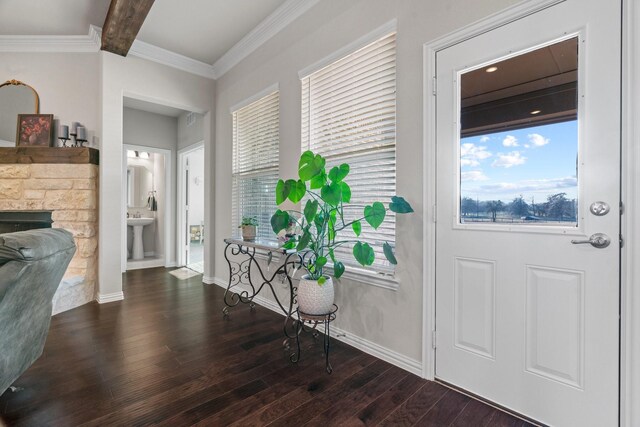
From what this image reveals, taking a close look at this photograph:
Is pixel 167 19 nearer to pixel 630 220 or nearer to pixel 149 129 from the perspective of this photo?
pixel 149 129

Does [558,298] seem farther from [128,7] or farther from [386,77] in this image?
[128,7]

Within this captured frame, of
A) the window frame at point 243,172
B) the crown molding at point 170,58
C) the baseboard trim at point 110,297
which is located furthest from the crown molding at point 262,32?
the baseboard trim at point 110,297

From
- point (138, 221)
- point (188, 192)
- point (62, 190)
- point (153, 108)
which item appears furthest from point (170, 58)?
point (138, 221)

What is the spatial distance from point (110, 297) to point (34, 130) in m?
2.12

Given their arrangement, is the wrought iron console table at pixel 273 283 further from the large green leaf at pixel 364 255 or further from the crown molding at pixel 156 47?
the crown molding at pixel 156 47

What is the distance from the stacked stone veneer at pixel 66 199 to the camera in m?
3.38

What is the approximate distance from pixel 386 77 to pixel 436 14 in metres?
0.47

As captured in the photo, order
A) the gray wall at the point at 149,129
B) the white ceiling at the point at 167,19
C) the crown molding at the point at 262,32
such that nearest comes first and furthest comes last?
the crown molding at the point at 262,32 < the white ceiling at the point at 167,19 < the gray wall at the point at 149,129

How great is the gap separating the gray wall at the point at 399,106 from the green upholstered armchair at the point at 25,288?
6.00ft

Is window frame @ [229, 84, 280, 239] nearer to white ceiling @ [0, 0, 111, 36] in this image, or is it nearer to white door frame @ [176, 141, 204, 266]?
white ceiling @ [0, 0, 111, 36]

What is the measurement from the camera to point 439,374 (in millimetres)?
1907

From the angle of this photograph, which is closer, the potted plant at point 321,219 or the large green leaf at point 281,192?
the potted plant at point 321,219

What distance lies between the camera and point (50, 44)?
3619 millimetres

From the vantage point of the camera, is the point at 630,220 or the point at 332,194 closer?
the point at 630,220
